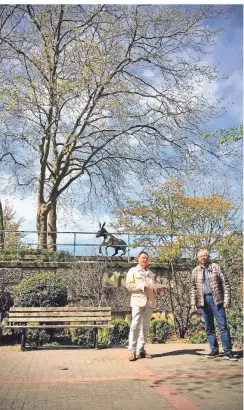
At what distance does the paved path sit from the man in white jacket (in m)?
0.24

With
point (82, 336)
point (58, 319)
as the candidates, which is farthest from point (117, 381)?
point (82, 336)

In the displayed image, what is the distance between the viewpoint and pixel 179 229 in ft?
41.6

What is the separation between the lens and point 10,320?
7965mm

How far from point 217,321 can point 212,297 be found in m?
0.37

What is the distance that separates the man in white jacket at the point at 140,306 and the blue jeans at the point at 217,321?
0.86 meters

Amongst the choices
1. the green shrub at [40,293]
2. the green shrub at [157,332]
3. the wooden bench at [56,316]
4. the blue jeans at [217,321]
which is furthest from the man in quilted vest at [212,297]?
the green shrub at [40,293]

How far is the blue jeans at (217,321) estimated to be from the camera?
6.73 metres

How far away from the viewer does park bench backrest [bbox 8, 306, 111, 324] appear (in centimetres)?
807

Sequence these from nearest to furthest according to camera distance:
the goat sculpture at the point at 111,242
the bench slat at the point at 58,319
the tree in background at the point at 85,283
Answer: the bench slat at the point at 58,319 → the tree in background at the point at 85,283 → the goat sculpture at the point at 111,242

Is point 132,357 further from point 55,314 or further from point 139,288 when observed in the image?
point 55,314

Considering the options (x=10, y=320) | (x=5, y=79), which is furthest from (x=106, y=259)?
(x=5, y=79)

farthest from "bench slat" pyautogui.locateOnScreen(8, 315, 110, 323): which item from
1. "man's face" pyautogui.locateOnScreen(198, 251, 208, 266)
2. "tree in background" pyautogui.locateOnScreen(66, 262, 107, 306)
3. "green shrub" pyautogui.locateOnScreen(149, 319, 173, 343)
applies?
"tree in background" pyautogui.locateOnScreen(66, 262, 107, 306)

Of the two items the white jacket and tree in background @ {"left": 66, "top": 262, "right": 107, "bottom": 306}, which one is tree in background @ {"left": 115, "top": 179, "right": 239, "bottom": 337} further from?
the white jacket

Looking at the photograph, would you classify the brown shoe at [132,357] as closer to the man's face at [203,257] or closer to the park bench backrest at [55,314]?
the park bench backrest at [55,314]
